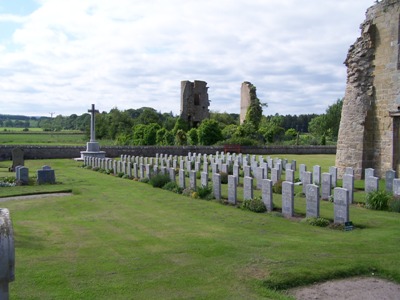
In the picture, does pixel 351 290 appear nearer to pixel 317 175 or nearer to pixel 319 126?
pixel 317 175

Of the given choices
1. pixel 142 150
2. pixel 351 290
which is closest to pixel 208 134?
pixel 142 150

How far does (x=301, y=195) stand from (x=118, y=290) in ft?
35.0

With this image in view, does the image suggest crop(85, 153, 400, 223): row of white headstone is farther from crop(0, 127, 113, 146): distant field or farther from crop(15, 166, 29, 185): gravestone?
crop(0, 127, 113, 146): distant field

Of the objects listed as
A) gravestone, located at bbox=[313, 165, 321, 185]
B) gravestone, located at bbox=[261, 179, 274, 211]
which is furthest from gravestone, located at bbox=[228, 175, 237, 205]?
gravestone, located at bbox=[313, 165, 321, 185]

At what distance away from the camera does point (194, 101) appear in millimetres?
61281

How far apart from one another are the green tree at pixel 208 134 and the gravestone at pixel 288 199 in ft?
115

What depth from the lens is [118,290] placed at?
20.9ft

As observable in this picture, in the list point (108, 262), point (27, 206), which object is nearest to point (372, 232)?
point (108, 262)

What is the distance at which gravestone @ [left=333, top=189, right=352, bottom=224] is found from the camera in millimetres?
10883

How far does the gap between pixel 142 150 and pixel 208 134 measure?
382 inches

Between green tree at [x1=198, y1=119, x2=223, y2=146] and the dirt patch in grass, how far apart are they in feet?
133

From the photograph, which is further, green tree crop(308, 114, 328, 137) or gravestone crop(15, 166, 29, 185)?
green tree crop(308, 114, 328, 137)

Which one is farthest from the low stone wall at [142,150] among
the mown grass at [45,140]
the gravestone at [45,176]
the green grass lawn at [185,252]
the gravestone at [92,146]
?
the green grass lawn at [185,252]

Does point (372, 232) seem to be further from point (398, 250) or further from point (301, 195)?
point (301, 195)
